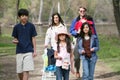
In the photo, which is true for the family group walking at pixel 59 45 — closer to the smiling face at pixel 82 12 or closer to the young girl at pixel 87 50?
the young girl at pixel 87 50

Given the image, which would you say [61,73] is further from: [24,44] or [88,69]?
[24,44]

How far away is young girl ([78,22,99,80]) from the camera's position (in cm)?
908

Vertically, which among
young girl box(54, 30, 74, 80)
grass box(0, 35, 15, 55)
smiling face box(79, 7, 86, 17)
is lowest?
grass box(0, 35, 15, 55)

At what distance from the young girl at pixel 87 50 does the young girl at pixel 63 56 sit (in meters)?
0.51

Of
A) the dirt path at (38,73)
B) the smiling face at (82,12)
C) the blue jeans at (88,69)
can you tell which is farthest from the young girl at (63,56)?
the dirt path at (38,73)

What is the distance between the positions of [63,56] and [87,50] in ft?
2.37

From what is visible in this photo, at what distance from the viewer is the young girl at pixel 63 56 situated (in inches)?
339

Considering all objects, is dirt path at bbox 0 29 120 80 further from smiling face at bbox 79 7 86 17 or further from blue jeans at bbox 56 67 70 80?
blue jeans at bbox 56 67 70 80

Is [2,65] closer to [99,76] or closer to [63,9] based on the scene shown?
[99,76]

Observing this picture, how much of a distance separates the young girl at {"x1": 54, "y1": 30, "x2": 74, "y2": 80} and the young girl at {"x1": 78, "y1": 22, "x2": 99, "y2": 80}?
1.66ft

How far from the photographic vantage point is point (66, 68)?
8.59m

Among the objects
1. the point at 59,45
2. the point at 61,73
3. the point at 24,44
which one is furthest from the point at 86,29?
the point at 24,44

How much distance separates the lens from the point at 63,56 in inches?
341

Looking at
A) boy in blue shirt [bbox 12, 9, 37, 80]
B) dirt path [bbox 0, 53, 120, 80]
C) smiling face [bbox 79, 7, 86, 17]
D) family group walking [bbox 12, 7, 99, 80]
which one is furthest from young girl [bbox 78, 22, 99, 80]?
dirt path [bbox 0, 53, 120, 80]
